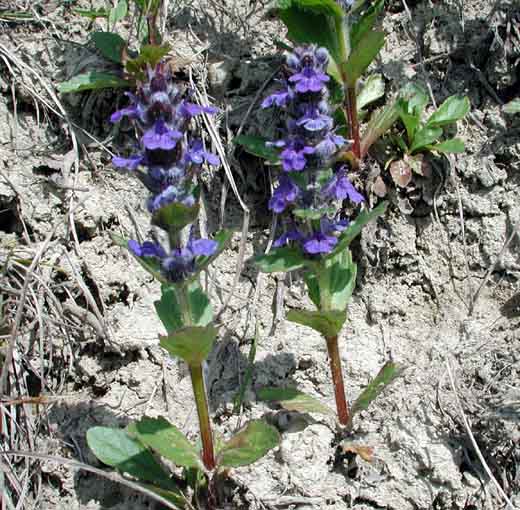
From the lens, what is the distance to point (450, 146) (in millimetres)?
4332

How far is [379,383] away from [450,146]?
1581 millimetres

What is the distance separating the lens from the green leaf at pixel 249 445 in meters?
3.22

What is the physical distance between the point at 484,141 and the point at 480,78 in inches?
17.3

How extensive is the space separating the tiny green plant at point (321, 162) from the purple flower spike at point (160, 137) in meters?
0.58

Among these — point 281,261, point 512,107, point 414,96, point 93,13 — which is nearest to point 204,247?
point 281,261

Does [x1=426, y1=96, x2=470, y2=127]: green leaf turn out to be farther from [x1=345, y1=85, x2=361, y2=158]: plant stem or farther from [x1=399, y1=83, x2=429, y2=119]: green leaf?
[x1=345, y1=85, x2=361, y2=158]: plant stem

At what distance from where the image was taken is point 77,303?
4184 millimetres

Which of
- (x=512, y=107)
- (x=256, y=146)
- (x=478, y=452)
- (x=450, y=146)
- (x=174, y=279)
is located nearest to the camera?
(x=174, y=279)

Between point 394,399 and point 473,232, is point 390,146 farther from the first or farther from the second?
point 394,399

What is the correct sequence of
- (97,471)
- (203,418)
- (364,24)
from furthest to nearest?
(364,24) < (203,418) < (97,471)

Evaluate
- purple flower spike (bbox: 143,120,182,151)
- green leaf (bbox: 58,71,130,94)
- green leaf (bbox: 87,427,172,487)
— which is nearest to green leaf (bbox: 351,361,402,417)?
green leaf (bbox: 87,427,172,487)

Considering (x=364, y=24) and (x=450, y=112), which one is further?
(x=450, y=112)

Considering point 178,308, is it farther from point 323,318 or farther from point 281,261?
point 323,318

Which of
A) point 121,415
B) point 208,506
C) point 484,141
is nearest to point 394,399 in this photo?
point 208,506
